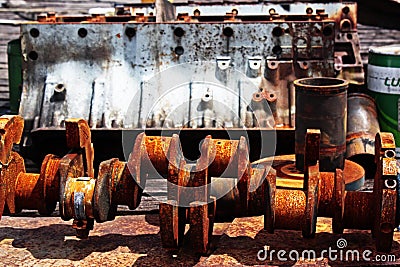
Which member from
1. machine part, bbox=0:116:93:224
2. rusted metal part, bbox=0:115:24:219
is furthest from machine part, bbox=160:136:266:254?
rusted metal part, bbox=0:115:24:219

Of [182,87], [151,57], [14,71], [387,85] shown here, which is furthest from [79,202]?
[387,85]

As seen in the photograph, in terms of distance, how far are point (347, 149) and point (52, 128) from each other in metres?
1.82

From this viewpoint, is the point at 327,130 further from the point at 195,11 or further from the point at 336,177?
the point at 195,11

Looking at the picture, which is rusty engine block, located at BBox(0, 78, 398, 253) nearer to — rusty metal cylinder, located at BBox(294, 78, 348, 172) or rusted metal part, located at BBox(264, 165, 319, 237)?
rusted metal part, located at BBox(264, 165, 319, 237)

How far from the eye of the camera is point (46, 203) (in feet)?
9.38

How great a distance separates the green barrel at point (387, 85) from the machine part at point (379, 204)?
1401mm

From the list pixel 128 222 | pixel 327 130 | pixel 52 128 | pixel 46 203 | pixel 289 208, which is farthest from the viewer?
pixel 52 128

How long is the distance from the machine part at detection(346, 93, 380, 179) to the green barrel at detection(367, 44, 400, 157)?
0.21 feet

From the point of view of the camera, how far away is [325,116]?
344cm

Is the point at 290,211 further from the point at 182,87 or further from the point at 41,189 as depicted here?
the point at 182,87

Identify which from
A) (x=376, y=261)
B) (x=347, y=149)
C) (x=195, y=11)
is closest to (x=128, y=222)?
(x=376, y=261)

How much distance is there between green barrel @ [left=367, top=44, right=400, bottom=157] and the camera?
403 centimetres

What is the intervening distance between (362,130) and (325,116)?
2.00 ft

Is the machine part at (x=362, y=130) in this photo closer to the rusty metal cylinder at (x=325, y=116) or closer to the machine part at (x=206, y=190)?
the rusty metal cylinder at (x=325, y=116)
